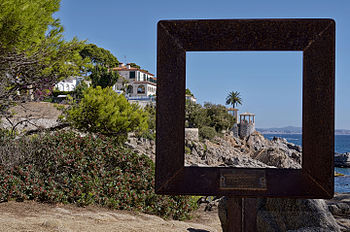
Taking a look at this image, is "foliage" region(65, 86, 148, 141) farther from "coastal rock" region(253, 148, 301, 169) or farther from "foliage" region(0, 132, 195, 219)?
"coastal rock" region(253, 148, 301, 169)

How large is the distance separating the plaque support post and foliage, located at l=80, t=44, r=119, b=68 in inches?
2357

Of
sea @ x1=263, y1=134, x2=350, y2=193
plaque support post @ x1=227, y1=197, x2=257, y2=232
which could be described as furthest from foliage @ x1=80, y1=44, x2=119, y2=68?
plaque support post @ x1=227, y1=197, x2=257, y2=232

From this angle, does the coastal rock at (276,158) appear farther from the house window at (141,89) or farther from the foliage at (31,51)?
the house window at (141,89)

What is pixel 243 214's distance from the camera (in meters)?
2.84

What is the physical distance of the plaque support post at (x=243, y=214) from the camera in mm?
2832

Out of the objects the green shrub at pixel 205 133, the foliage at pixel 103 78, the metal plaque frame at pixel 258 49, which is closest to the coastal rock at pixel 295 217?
the metal plaque frame at pixel 258 49

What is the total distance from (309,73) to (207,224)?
5.11 m

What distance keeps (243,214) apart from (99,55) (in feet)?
208

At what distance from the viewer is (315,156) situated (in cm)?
263

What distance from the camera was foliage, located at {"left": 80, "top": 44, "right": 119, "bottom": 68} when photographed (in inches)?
2441

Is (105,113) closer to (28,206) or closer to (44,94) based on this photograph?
(44,94)

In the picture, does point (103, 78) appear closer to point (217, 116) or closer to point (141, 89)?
point (217, 116)

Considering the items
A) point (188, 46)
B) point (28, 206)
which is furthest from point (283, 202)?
point (28, 206)

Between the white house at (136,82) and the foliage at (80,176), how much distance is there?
156ft
